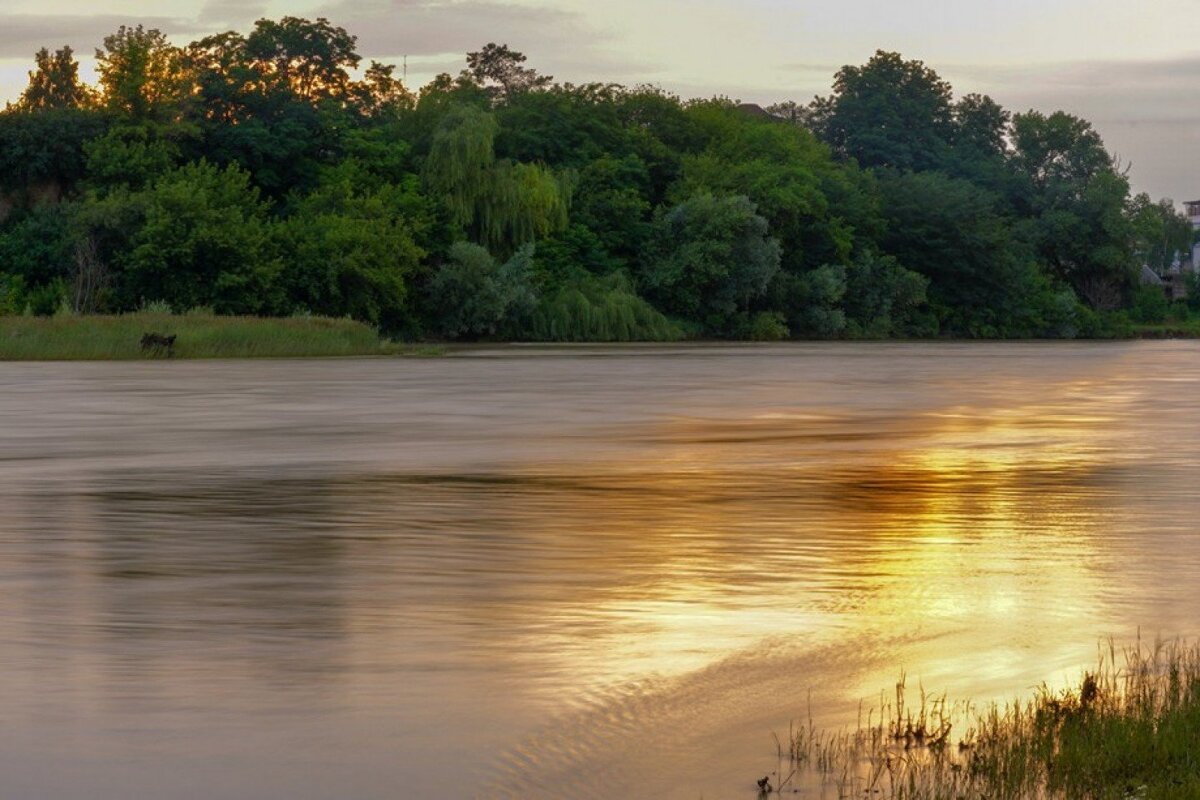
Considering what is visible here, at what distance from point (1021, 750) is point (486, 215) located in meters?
82.4

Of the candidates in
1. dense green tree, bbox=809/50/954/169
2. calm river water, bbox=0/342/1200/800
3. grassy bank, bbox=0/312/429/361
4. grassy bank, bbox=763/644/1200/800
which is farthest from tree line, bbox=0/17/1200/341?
grassy bank, bbox=763/644/1200/800

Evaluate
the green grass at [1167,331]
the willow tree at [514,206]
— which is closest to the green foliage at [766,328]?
the willow tree at [514,206]

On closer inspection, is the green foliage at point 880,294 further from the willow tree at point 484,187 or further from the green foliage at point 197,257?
the green foliage at point 197,257

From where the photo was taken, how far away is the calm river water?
27.1 ft

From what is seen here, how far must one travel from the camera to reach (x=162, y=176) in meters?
86.7

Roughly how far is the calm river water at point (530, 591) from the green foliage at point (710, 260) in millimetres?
69002

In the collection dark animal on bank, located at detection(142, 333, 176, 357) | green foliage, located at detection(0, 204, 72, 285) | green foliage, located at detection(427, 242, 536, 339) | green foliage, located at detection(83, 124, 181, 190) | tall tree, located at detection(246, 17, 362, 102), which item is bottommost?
dark animal on bank, located at detection(142, 333, 176, 357)

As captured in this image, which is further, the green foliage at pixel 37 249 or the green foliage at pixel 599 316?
the green foliage at pixel 599 316

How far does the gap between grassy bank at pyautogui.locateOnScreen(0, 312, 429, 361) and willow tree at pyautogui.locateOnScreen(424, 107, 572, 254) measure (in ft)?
57.1

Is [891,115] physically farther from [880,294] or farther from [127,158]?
[127,158]

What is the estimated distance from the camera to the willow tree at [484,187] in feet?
292

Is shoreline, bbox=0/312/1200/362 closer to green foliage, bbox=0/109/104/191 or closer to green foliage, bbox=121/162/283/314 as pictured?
green foliage, bbox=121/162/283/314

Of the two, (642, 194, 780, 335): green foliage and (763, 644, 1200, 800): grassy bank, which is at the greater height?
(642, 194, 780, 335): green foliage

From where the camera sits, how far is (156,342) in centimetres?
6531
